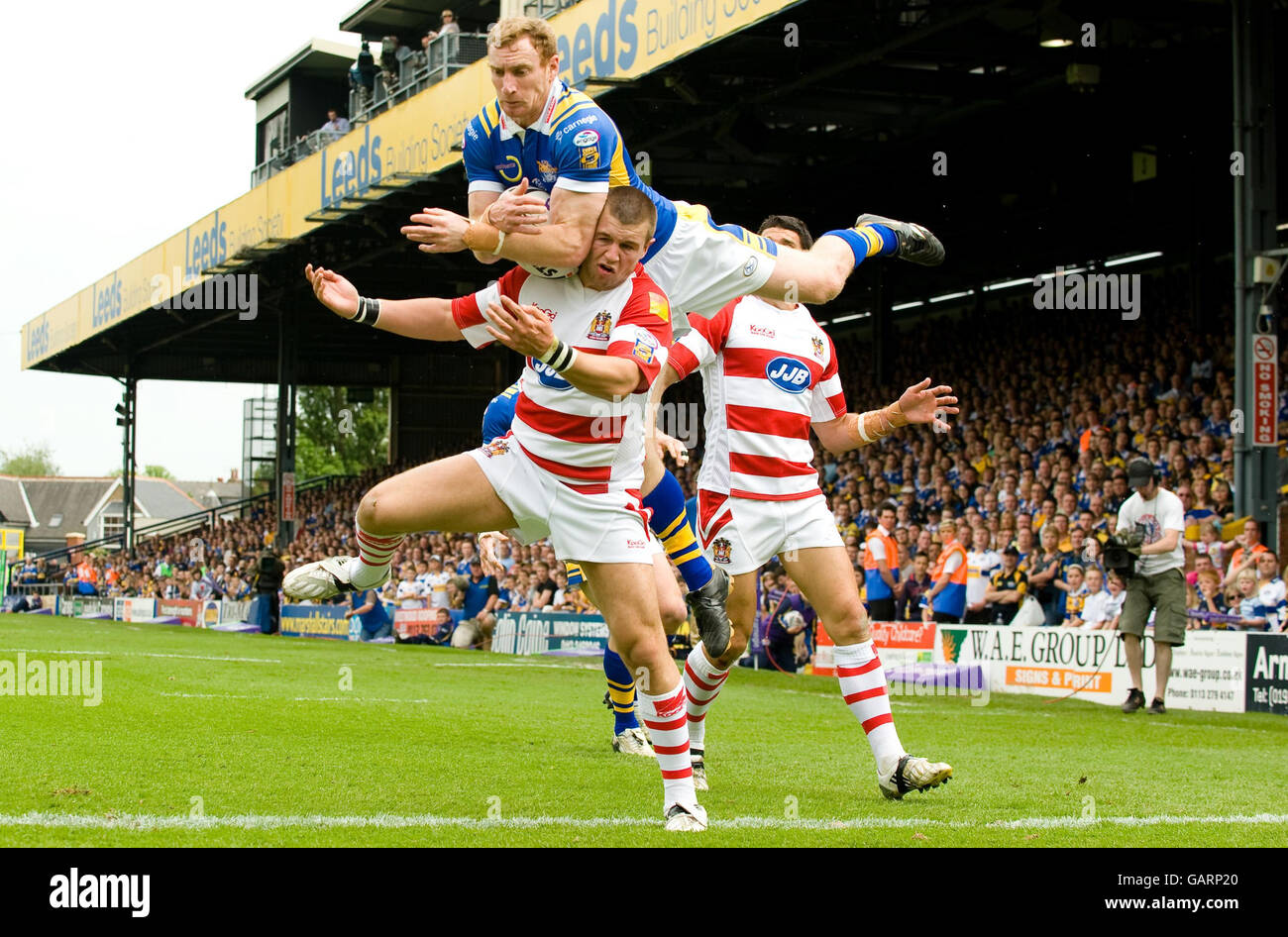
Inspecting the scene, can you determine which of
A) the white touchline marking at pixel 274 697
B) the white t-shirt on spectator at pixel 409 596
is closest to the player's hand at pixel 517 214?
the white touchline marking at pixel 274 697

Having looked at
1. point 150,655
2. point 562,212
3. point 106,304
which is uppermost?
point 106,304

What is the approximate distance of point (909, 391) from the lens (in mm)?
7207

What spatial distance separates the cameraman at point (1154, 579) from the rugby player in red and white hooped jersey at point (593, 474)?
8076mm

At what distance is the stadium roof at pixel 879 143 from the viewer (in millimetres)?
20609

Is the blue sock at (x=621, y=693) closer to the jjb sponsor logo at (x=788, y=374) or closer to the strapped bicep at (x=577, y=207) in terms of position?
the jjb sponsor logo at (x=788, y=374)

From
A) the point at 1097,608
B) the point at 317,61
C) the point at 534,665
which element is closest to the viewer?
the point at 1097,608

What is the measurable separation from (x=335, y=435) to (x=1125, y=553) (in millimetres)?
76838

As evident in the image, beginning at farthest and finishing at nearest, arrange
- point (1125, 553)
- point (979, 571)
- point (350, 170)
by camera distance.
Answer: point (350, 170) < point (979, 571) < point (1125, 553)

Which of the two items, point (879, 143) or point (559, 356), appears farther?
point (879, 143)

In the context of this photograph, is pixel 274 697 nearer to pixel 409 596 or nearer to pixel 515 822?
pixel 515 822

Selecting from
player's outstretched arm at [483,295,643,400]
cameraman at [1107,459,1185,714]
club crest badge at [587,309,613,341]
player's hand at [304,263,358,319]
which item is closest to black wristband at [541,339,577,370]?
player's outstretched arm at [483,295,643,400]

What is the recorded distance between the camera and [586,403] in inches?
230

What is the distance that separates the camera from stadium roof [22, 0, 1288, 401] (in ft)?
67.6

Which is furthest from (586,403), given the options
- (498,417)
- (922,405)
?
(498,417)
